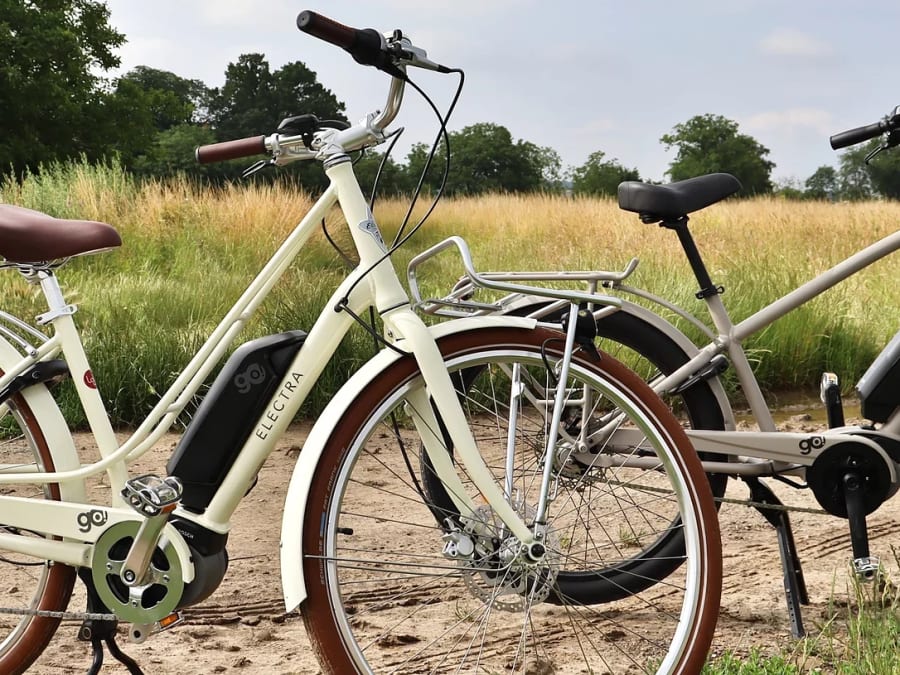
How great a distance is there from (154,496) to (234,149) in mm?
812

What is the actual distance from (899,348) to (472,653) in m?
1.55

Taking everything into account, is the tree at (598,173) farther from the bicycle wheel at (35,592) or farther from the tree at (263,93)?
the bicycle wheel at (35,592)

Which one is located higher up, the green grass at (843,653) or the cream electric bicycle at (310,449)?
the cream electric bicycle at (310,449)

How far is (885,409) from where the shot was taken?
3191 mm

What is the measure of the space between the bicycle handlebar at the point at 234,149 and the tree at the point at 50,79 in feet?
82.4

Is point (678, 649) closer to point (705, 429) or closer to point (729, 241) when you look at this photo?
point (705, 429)

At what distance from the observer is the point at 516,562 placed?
2.36 metres

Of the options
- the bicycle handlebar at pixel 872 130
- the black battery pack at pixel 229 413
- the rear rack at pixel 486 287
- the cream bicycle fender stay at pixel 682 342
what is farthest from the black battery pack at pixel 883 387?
the black battery pack at pixel 229 413

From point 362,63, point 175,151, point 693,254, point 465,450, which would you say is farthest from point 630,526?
point 175,151

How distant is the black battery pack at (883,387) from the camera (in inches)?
125

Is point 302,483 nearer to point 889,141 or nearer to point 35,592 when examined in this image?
point 35,592

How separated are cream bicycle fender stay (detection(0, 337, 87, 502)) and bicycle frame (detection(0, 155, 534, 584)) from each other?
4 cm

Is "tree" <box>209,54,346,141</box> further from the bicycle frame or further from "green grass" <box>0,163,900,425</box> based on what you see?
the bicycle frame

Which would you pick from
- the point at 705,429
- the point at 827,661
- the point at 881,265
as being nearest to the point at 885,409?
the point at 705,429
